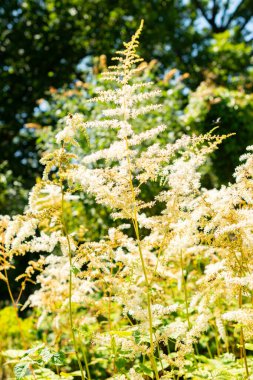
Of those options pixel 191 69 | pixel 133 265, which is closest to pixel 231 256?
pixel 133 265

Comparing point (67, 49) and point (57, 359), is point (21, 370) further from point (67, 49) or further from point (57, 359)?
point (67, 49)

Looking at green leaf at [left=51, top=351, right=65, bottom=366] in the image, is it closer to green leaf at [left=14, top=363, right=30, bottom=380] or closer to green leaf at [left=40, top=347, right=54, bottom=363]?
green leaf at [left=40, top=347, right=54, bottom=363]

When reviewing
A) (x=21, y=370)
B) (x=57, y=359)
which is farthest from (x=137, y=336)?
(x=21, y=370)

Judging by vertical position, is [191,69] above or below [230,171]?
above

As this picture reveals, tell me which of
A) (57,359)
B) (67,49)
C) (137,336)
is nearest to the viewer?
(57,359)

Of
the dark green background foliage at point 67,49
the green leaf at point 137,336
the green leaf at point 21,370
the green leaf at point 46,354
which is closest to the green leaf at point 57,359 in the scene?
the green leaf at point 46,354

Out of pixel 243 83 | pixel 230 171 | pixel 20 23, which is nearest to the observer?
pixel 230 171

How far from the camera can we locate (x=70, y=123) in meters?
2.23

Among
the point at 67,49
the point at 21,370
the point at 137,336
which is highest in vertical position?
the point at 67,49

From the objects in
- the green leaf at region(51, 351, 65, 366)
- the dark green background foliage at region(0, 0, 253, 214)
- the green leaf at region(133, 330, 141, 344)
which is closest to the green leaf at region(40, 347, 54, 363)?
the green leaf at region(51, 351, 65, 366)

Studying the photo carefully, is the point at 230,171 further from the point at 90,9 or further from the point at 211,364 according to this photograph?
the point at 90,9

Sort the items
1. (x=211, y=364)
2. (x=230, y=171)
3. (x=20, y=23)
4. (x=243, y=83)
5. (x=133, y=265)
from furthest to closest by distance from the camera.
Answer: (x=20, y=23) → (x=243, y=83) → (x=230, y=171) → (x=211, y=364) → (x=133, y=265)

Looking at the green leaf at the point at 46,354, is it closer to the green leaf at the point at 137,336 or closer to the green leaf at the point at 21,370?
the green leaf at the point at 21,370

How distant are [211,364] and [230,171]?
18.8 feet
